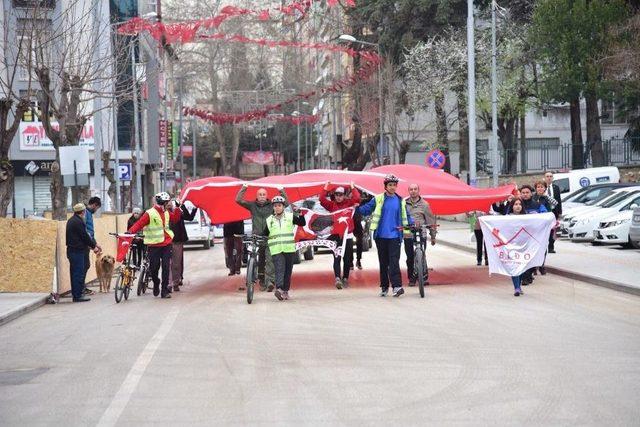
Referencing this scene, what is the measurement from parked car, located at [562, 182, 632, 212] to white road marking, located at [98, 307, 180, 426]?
22.9 meters

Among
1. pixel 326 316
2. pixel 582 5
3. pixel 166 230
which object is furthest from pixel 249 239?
pixel 582 5

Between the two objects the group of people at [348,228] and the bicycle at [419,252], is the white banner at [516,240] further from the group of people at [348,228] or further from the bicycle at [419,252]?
the bicycle at [419,252]

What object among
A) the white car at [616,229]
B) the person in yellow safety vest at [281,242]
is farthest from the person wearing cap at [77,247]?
the white car at [616,229]

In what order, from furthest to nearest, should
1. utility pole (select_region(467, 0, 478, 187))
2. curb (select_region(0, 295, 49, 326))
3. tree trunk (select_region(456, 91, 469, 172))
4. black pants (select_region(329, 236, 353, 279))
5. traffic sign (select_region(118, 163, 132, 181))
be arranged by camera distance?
1. tree trunk (select_region(456, 91, 469, 172))
2. traffic sign (select_region(118, 163, 132, 181))
3. utility pole (select_region(467, 0, 478, 187))
4. black pants (select_region(329, 236, 353, 279))
5. curb (select_region(0, 295, 49, 326))

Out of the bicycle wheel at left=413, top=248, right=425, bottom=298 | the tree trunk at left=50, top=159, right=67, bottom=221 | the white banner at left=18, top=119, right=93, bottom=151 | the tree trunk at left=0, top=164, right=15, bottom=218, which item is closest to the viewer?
the bicycle wheel at left=413, top=248, right=425, bottom=298

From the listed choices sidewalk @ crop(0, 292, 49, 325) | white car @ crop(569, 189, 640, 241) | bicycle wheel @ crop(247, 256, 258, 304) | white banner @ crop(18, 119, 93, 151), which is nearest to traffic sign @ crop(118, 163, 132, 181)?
white banner @ crop(18, 119, 93, 151)

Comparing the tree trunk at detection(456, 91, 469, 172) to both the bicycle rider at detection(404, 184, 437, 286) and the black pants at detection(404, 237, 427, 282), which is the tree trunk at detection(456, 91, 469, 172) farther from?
the black pants at detection(404, 237, 427, 282)

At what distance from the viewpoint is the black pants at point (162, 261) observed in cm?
1911

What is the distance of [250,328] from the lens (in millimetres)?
13734

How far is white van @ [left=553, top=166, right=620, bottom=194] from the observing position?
40094mm

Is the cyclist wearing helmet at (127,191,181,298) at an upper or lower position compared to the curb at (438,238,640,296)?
upper

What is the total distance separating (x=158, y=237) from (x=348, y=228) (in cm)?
349

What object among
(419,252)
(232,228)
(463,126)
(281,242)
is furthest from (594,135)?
(281,242)

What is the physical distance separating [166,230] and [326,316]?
518cm
